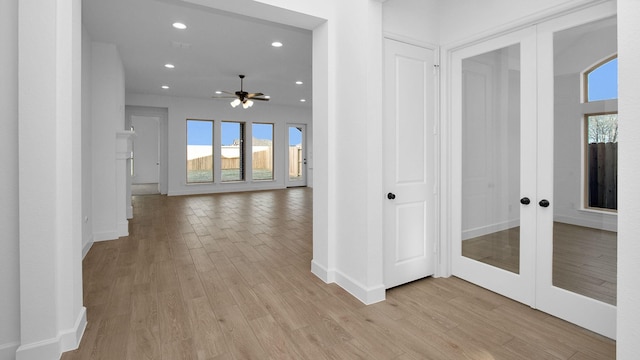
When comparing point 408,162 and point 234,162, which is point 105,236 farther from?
point 234,162

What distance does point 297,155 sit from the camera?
40.7 ft

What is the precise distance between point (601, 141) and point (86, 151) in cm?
522

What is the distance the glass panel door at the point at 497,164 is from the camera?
2.44m

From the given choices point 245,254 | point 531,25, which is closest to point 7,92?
point 245,254

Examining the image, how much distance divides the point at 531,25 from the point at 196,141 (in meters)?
10.0

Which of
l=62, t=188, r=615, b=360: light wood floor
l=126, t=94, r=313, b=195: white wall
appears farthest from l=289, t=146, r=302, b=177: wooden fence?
l=62, t=188, r=615, b=360: light wood floor

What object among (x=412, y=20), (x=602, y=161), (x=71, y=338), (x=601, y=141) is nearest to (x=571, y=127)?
(x=601, y=141)

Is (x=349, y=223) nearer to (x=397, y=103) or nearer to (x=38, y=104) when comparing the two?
(x=397, y=103)

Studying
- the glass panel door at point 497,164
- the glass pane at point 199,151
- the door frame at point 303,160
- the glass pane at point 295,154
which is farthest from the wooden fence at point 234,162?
the glass panel door at point 497,164

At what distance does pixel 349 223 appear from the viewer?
2.76m

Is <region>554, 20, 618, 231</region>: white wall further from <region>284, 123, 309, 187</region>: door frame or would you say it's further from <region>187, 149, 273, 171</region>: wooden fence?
<region>284, 123, 309, 187</region>: door frame

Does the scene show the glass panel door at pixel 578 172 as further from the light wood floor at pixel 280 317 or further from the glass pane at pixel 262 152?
the glass pane at pixel 262 152

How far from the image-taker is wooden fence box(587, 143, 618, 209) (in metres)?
2.06

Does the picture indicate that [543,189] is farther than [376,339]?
Yes
